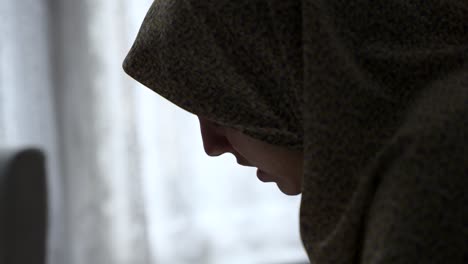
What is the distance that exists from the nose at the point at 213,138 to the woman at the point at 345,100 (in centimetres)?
5

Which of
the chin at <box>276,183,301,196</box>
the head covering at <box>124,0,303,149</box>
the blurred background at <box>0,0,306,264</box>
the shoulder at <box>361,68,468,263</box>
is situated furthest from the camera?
the blurred background at <box>0,0,306,264</box>

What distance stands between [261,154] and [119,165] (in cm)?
138

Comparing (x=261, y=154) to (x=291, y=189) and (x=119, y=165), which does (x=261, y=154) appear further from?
(x=119, y=165)

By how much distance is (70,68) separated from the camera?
7.06 ft

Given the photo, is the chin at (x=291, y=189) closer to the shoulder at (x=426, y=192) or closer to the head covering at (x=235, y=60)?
the head covering at (x=235, y=60)

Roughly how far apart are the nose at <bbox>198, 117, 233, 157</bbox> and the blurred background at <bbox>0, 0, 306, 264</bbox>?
1270mm

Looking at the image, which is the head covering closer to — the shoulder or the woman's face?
the woman's face

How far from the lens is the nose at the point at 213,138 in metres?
0.89

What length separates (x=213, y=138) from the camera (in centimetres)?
91

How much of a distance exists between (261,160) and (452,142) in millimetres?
271

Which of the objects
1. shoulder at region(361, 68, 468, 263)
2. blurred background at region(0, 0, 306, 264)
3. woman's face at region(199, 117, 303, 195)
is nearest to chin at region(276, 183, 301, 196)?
woman's face at region(199, 117, 303, 195)

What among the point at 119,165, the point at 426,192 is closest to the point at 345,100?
the point at 426,192

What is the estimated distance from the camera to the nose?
0.89 metres

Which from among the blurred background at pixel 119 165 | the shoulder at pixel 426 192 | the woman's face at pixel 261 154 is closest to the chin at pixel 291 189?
the woman's face at pixel 261 154
